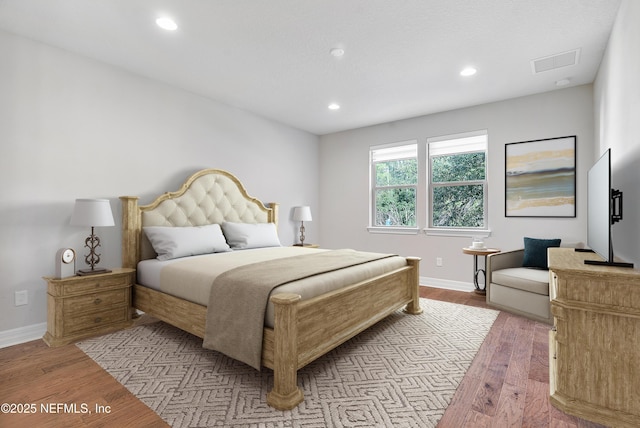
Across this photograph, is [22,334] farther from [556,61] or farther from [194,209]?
[556,61]

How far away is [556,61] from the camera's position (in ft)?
10.1

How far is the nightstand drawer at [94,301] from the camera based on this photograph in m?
2.62

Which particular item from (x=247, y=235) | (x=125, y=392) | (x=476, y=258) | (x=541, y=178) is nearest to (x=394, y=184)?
(x=476, y=258)

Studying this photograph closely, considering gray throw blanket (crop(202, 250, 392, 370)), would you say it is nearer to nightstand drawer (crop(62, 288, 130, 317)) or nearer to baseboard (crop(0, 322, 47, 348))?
nightstand drawer (crop(62, 288, 130, 317))

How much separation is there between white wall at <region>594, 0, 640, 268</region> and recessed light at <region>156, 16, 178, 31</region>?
10.1ft

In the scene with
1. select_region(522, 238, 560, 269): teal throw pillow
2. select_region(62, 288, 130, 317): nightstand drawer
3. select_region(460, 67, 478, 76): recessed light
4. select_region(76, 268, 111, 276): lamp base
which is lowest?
select_region(62, 288, 130, 317): nightstand drawer

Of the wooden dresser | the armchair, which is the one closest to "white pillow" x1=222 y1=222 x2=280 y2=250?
the armchair

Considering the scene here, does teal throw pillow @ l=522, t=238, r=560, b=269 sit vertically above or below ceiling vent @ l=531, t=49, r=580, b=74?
below

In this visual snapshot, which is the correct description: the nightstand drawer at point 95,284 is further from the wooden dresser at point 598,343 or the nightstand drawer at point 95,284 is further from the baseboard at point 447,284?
the baseboard at point 447,284

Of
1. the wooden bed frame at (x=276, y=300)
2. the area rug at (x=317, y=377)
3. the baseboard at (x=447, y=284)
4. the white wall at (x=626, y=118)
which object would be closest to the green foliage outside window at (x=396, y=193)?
the baseboard at (x=447, y=284)

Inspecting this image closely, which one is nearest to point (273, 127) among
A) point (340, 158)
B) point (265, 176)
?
point (265, 176)

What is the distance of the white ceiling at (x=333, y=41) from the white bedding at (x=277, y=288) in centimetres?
192

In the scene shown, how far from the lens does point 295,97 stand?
4078 millimetres

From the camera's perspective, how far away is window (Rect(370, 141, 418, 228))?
16.4 feet
